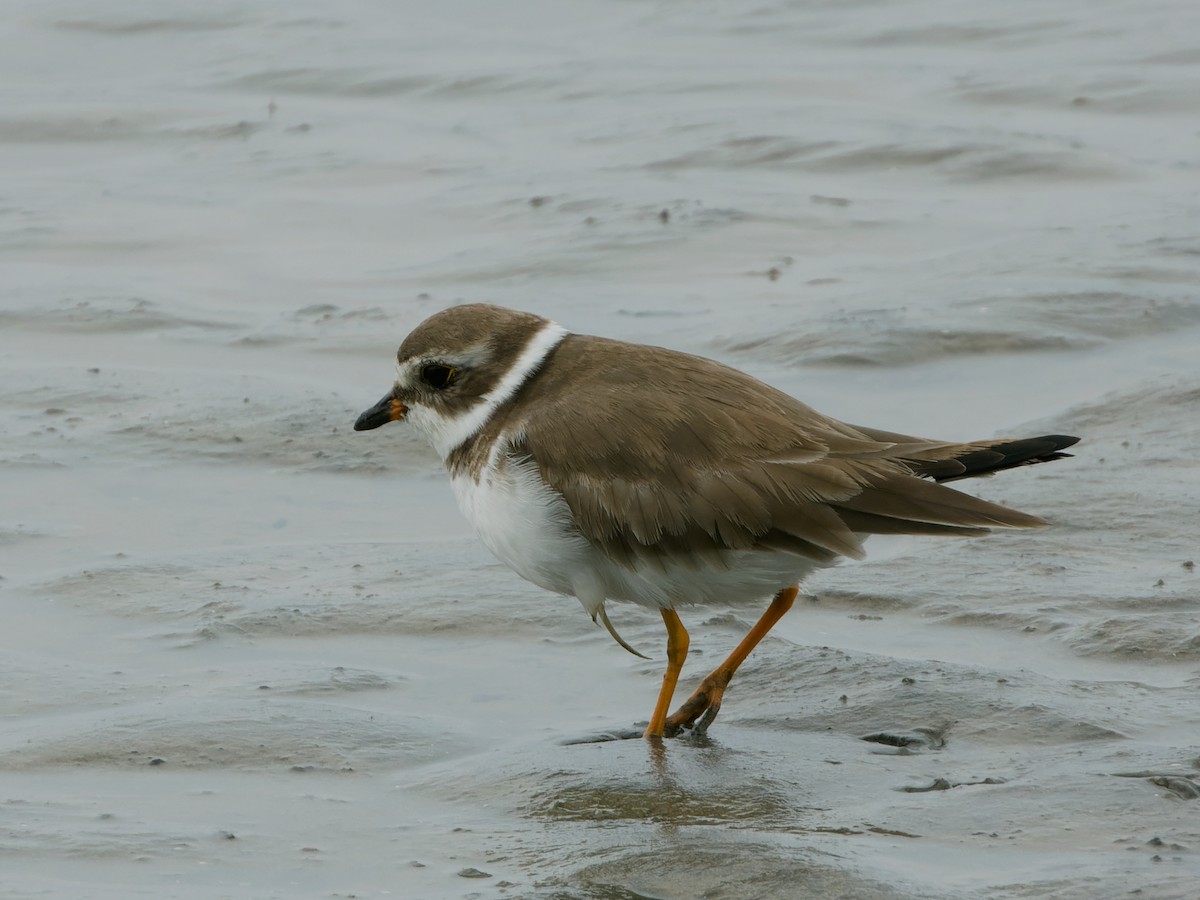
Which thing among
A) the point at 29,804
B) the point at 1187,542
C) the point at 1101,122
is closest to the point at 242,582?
the point at 29,804

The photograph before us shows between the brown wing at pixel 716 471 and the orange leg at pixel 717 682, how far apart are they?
17.6 inches

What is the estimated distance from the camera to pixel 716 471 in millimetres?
5172

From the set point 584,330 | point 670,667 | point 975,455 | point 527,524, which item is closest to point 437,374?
point 527,524

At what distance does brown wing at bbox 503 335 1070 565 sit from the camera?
507cm

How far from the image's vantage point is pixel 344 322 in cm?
948

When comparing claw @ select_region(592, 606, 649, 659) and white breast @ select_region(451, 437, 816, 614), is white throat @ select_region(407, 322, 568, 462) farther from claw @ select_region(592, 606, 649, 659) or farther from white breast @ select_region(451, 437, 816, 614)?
claw @ select_region(592, 606, 649, 659)

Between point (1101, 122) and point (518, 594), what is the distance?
822 centimetres

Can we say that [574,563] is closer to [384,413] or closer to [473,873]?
[384,413]

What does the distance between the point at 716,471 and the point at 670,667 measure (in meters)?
0.69

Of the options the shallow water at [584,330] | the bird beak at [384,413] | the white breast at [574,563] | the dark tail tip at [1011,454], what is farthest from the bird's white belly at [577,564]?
the bird beak at [384,413]

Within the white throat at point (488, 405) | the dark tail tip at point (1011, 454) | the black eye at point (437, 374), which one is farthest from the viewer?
the black eye at point (437, 374)

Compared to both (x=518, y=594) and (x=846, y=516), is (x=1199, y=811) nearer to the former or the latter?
(x=846, y=516)

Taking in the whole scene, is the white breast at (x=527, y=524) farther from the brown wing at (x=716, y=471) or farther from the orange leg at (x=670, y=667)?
the orange leg at (x=670, y=667)

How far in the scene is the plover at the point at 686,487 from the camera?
5.08 m
